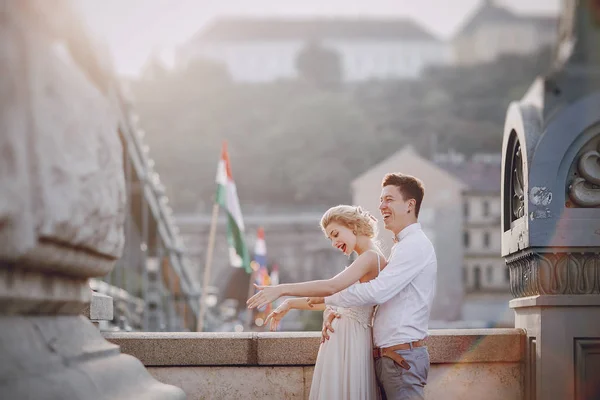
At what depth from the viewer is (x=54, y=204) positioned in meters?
1.99

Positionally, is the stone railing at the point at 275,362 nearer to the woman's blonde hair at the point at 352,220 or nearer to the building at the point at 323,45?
the woman's blonde hair at the point at 352,220

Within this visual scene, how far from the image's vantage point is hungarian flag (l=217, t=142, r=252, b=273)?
51.0 ft

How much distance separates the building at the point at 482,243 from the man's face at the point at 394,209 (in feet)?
179

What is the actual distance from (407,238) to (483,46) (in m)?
129

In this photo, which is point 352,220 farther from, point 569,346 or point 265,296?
point 569,346

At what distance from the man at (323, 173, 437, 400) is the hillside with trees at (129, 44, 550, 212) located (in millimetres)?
67745

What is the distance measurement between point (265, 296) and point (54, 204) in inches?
80.8

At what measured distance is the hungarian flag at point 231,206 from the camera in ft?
51.0

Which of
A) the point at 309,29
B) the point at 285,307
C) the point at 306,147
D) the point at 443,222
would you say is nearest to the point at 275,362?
the point at 285,307

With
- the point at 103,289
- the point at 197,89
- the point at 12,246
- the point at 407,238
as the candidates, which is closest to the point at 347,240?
the point at 407,238

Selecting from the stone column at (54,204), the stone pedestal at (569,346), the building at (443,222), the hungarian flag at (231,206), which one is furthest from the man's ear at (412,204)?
the building at (443,222)

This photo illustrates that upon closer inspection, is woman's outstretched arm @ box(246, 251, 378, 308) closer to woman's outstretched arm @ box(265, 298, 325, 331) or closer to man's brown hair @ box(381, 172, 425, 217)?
woman's outstretched arm @ box(265, 298, 325, 331)

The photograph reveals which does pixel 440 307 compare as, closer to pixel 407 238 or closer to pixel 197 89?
pixel 407 238

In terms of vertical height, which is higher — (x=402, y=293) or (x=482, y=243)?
(x=402, y=293)
